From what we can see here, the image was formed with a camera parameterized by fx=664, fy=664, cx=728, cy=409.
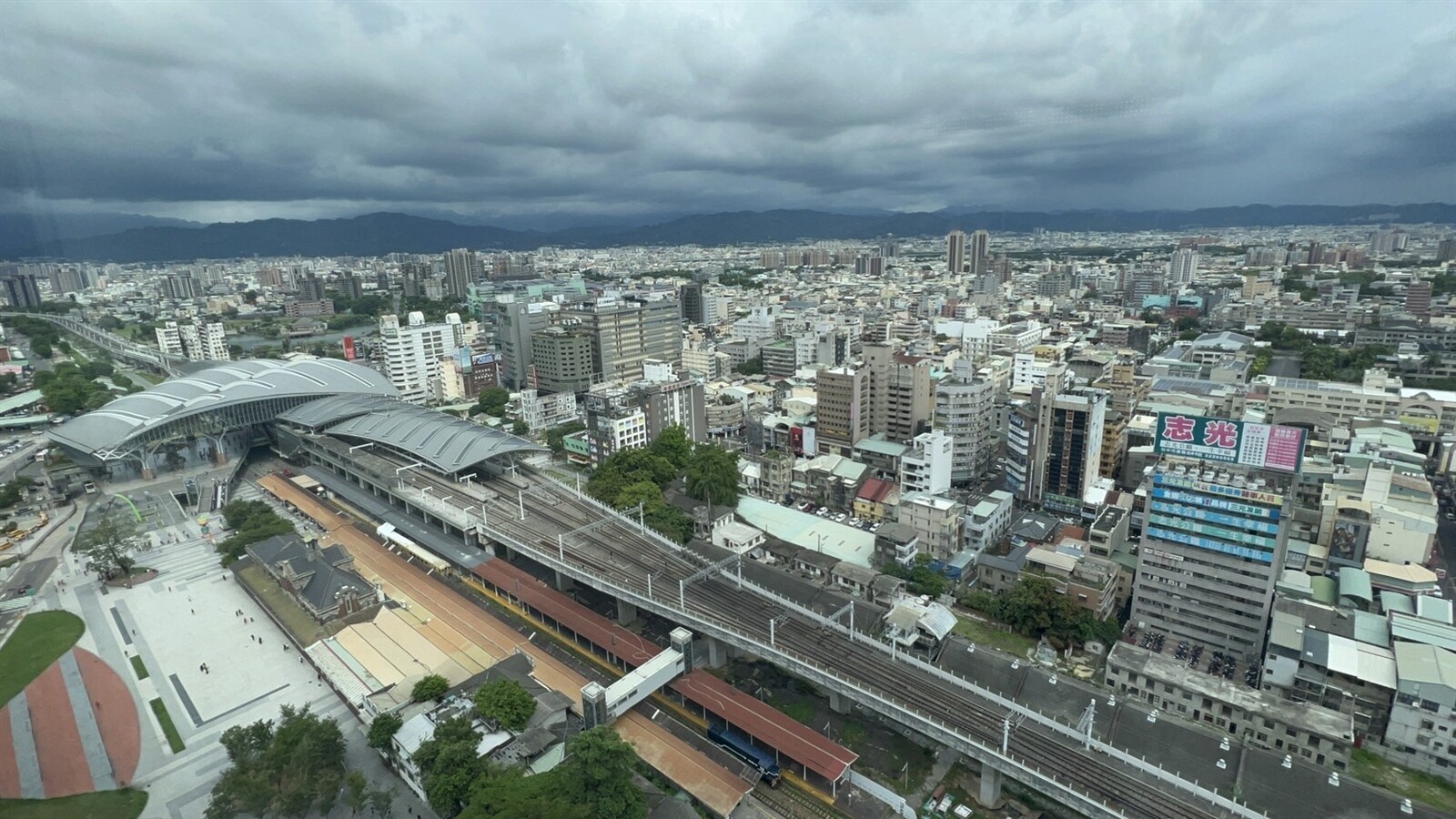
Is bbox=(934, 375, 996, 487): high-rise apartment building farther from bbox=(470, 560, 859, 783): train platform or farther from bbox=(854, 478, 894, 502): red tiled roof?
bbox=(470, 560, 859, 783): train platform

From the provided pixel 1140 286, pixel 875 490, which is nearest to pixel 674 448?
pixel 875 490

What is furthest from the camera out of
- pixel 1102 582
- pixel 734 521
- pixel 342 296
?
pixel 342 296

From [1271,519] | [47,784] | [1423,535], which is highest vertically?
[1271,519]

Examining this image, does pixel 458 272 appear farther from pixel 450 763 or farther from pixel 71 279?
pixel 450 763

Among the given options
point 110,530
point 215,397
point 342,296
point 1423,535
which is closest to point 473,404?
point 215,397

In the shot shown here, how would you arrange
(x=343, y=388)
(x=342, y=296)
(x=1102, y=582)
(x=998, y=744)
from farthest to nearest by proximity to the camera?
(x=342, y=296) → (x=343, y=388) → (x=1102, y=582) → (x=998, y=744)

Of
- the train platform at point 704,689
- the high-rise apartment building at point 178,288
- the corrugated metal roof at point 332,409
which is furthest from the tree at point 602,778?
the high-rise apartment building at point 178,288

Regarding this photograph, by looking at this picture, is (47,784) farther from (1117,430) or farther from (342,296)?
(342,296)
